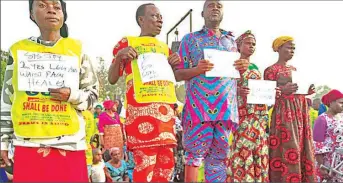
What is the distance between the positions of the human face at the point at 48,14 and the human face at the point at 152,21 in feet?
3.38

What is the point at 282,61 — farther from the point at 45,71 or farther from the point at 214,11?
the point at 45,71

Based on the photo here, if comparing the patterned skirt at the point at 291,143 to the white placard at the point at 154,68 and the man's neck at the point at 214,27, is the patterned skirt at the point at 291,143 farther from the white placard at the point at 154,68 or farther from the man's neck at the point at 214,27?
the white placard at the point at 154,68

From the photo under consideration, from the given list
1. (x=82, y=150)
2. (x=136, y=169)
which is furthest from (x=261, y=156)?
(x=82, y=150)

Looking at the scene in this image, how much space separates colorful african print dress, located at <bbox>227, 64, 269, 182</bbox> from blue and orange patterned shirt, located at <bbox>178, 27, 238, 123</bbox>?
84cm

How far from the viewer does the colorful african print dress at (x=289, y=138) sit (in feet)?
16.8

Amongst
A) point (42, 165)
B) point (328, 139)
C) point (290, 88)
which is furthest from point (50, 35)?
point (328, 139)

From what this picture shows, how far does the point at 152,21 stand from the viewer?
3928 mm

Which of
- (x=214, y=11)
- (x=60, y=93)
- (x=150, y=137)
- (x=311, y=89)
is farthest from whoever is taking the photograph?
(x=311, y=89)

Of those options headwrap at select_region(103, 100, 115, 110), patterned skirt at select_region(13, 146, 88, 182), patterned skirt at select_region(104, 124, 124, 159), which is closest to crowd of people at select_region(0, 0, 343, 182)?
patterned skirt at select_region(13, 146, 88, 182)

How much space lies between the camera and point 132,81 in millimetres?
3814

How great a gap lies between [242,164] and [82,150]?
2.37 metres

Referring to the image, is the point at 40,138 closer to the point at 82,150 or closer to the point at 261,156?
the point at 82,150

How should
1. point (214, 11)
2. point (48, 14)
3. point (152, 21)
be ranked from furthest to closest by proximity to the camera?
point (214, 11) < point (152, 21) < point (48, 14)

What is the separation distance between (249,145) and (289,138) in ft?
1.53
